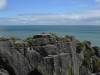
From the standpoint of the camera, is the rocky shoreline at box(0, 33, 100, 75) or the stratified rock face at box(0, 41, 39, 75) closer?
the stratified rock face at box(0, 41, 39, 75)

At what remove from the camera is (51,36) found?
97.0 feet

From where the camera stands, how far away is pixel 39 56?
2645 centimetres

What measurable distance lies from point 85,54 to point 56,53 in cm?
899

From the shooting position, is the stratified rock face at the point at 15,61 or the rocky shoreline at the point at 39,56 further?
the rocky shoreline at the point at 39,56

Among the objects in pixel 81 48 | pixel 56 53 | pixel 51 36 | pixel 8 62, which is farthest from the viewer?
pixel 81 48

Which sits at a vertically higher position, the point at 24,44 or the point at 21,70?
the point at 24,44

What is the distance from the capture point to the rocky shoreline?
2555 centimetres

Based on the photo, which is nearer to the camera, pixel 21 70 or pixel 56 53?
pixel 21 70

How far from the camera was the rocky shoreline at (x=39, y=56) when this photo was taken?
2555 cm

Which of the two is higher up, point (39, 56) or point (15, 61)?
point (39, 56)

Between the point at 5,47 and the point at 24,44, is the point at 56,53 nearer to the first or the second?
the point at 24,44

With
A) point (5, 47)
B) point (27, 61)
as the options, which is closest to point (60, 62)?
point (27, 61)

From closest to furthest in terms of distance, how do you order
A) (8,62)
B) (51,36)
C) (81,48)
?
(8,62)
(51,36)
(81,48)

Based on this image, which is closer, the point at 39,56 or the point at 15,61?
the point at 15,61
